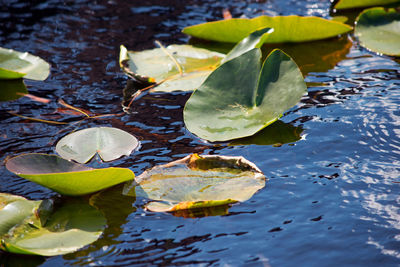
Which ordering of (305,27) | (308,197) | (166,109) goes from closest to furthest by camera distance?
(308,197) < (166,109) < (305,27)

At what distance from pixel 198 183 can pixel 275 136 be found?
427mm

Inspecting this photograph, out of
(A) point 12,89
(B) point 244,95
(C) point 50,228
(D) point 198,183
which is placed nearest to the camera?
(C) point 50,228

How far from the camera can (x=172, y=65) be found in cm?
224

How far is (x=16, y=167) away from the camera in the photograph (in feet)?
4.55

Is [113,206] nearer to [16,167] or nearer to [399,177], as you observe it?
[16,167]

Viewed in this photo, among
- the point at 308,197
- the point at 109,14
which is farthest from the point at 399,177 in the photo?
the point at 109,14

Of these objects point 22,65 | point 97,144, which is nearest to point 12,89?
point 22,65

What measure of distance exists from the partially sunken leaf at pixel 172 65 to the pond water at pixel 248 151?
2.9 inches

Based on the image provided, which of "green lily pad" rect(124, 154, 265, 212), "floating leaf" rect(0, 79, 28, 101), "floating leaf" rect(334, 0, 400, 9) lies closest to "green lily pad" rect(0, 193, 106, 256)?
"green lily pad" rect(124, 154, 265, 212)

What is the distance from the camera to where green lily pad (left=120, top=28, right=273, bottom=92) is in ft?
6.73

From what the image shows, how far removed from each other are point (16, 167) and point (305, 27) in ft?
5.44

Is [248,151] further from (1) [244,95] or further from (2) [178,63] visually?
(2) [178,63]

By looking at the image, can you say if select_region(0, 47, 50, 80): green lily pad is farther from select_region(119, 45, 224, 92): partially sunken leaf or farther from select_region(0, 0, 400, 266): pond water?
select_region(119, 45, 224, 92): partially sunken leaf

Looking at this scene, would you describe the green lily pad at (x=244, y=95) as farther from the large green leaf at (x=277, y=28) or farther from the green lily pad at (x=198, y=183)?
the large green leaf at (x=277, y=28)
